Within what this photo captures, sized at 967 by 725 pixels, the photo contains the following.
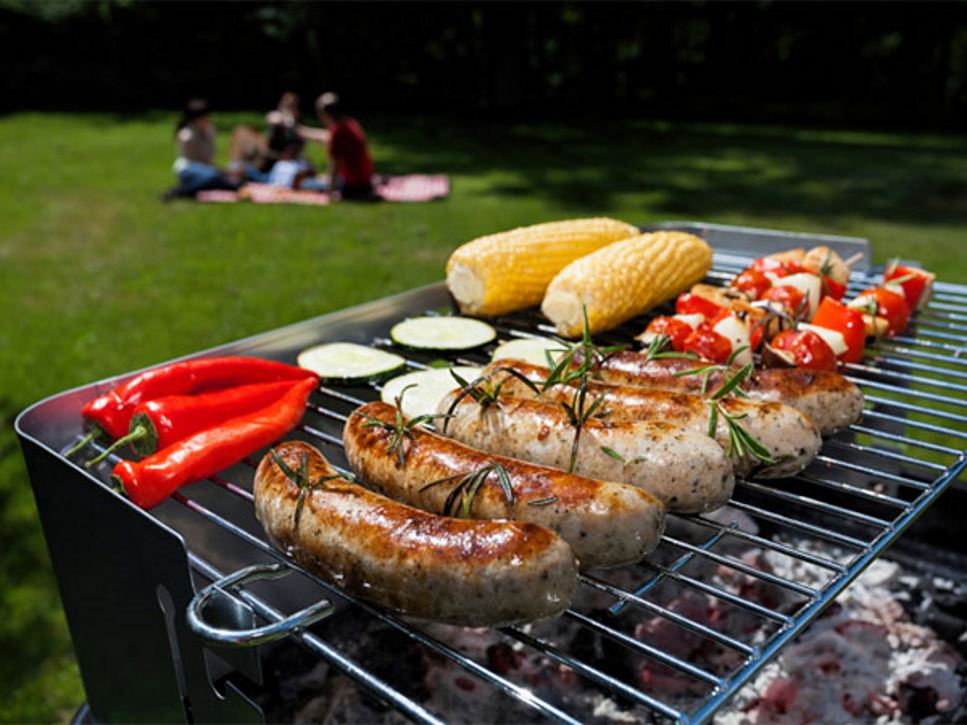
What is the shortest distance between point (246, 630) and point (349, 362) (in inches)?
63.2

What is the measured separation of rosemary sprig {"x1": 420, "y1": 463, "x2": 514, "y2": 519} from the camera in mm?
1990

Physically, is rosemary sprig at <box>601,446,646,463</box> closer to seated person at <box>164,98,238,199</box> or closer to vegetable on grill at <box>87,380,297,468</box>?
vegetable on grill at <box>87,380,297,468</box>

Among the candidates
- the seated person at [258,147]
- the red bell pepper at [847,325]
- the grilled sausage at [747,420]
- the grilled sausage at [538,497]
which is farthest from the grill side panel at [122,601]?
the seated person at [258,147]

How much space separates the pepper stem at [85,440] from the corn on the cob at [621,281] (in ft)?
6.05

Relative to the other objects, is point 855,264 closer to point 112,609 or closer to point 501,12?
point 112,609

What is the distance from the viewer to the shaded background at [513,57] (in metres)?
24.8

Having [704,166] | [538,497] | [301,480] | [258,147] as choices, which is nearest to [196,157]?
[258,147]

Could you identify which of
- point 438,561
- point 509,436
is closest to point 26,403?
point 509,436

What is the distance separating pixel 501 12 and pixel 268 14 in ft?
30.6

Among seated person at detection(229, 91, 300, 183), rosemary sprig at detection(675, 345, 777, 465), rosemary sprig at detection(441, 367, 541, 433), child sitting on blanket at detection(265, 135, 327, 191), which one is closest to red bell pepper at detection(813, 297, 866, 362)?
rosemary sprig at detection(675, 345, 777, 465)

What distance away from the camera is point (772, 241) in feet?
16.2

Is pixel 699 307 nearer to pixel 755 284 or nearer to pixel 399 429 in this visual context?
pixel 755 284

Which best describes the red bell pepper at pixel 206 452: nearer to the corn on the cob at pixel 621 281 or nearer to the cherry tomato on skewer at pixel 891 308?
the corn on the cob at pixel 621 281

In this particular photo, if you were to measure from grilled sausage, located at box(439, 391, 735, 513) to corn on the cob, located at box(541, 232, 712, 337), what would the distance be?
3.83 feet
